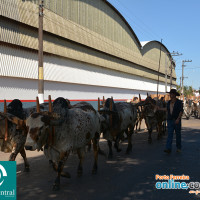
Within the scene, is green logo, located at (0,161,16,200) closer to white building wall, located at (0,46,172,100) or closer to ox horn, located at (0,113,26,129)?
ox horn, located at (0,113,26,129)

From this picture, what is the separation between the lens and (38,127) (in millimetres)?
4746

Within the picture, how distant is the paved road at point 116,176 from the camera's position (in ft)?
15.9

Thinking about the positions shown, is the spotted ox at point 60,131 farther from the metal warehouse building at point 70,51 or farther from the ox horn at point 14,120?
the metal warehouse building at point 70,51

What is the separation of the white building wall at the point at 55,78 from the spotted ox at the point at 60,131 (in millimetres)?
10549

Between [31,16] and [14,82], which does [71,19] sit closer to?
[31,16]

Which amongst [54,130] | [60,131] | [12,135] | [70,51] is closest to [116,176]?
[60,131]

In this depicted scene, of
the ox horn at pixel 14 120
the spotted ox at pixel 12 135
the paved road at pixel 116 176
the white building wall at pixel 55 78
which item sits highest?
the white building wall at pixel 55 78

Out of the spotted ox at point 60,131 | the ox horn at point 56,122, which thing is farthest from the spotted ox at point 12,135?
the ox horn at point 56,122

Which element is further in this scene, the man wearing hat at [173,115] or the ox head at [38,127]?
the man wearing hat at [173,115]

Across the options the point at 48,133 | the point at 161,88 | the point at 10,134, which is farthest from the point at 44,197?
the point at 161,88

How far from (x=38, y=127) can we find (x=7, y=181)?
3.77 ft

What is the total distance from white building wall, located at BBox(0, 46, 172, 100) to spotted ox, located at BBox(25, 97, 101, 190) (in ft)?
34.6

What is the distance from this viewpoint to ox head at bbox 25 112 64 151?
468 cm

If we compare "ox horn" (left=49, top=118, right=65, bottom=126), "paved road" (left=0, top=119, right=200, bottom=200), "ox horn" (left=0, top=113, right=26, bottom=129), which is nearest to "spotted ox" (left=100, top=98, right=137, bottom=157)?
"paved road" (left=0, top=119, right=200, bottom=200)
